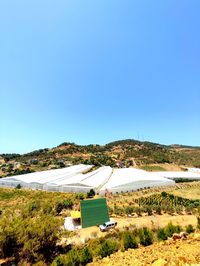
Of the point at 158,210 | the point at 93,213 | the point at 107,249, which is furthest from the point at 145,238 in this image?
the point at 158,210

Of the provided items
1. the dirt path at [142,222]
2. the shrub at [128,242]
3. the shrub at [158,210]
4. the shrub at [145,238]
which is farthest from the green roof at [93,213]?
the shrub at [158,210]

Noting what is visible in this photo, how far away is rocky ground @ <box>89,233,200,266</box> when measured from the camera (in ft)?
35.4

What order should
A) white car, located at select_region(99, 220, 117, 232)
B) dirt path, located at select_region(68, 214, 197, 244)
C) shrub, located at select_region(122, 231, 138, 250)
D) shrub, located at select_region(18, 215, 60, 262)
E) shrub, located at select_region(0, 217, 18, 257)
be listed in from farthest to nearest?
white car, located at select_region(99, 220, 117, 232) < dirt path, located at select_region(68, 214, 197, 244) < shrub, located at select_region(0, 217, 18, 257) < shrub, located at select_region(18, 215, 60, 262) < shrub, located at select_region(122, 231, 138, 250)

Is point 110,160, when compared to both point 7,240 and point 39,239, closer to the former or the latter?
point 7,240

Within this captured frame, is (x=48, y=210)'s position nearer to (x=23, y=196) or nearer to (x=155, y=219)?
(x=155, y=219)

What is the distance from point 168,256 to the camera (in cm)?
1177

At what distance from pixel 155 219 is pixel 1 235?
58.5 ft

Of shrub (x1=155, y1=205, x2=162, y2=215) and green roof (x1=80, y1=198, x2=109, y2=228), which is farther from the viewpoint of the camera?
shrub (x1=155, y1=205, x2=162, y2=215)

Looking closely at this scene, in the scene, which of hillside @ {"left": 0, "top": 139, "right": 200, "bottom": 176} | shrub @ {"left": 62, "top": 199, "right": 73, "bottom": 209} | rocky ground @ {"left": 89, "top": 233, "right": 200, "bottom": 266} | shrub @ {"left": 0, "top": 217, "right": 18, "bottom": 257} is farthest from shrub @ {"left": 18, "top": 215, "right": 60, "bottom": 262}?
hillside @ {"left": 0, "top": 139, "right": 200, "bottom": 176}

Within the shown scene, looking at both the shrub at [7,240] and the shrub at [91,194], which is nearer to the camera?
the shrub at [7,240]

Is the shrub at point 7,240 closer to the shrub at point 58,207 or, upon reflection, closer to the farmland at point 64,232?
the farmland at point 64,232

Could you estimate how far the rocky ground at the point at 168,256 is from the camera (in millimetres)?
10797

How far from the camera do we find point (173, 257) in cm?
1138

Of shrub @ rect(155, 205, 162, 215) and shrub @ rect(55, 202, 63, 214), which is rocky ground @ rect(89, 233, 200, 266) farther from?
shrub @ rect(55, 202, 63, 214)
